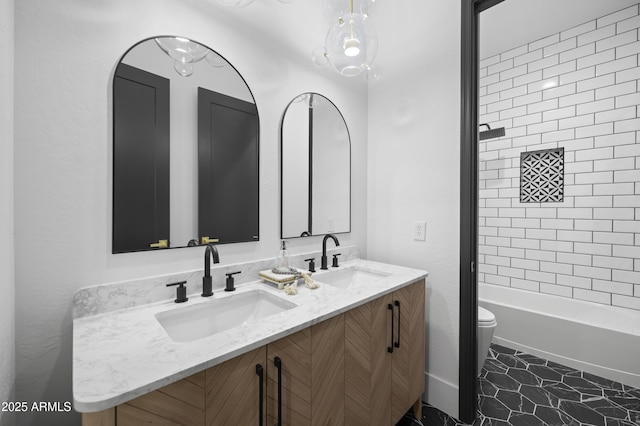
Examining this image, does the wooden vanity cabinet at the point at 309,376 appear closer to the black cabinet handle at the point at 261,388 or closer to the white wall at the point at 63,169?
the black cabinet handle at the point at 261,388

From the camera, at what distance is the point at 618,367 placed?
190 centimetres

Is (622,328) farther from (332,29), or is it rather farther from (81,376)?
(81,376)

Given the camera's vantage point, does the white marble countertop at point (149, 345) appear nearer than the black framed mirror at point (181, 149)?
Yes

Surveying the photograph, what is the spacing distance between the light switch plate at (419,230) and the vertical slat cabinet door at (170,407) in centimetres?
147


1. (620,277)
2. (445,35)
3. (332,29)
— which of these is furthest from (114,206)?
(620,277)

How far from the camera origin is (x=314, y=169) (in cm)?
176

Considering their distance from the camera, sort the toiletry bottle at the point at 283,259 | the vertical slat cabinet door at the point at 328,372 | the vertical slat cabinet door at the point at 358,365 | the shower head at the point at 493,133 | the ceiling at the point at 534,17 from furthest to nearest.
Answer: the shower head at the point at 493,133, the ceiling at the point at 534,17, the toiletry bottle at the point at 283,259, the vertical slat cabinet door at the point at 358,365, the vertical slat cabinet door at the point at 328,372

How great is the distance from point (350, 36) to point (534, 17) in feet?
6.59

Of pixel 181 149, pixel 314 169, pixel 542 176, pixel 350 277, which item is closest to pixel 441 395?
pixel 350 277

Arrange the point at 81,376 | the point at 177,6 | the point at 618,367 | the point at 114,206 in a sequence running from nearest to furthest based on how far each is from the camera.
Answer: the point at 81,376 < the point at 114,206 < the point at 177,6 < the point at 618,367

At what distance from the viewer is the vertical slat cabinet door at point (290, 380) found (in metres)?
0.85

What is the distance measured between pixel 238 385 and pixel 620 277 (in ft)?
9.94

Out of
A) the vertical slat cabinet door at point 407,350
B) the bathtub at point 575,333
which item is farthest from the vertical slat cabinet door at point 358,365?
the bathtub at point 575,333

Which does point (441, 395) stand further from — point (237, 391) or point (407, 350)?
point (237, 391)
